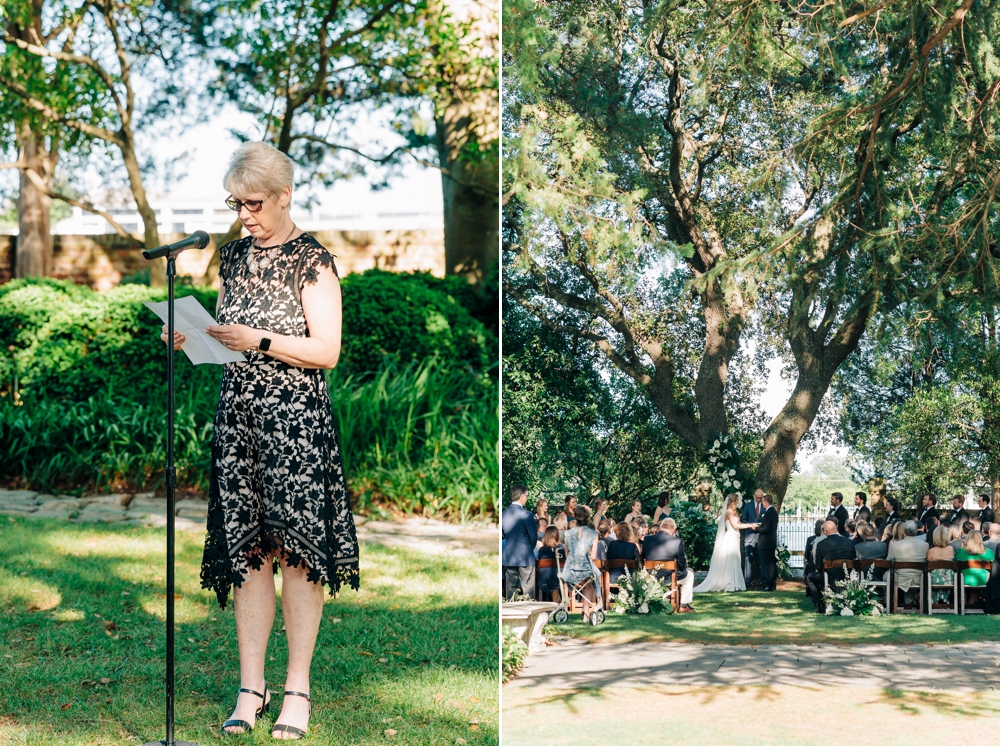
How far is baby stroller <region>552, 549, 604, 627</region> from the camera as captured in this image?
11.4 feet

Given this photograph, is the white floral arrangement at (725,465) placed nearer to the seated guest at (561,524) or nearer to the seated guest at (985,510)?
the seated guest at (561,524)

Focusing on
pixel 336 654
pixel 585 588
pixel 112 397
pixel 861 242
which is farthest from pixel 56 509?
pixel 861 242

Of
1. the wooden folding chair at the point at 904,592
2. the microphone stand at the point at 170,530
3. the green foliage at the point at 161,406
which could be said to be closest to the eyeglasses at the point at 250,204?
the microphone stand at the point at 170,530

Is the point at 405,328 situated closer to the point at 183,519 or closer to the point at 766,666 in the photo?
the point at 183,519

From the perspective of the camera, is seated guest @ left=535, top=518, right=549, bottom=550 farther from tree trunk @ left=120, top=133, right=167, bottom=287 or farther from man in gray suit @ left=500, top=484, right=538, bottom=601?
tree trunk @ left=120, top=133, right=167, bottom=287

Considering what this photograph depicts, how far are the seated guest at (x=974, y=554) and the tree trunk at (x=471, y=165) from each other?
6.73 meters

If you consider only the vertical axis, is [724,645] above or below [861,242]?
below

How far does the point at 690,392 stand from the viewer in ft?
11.3

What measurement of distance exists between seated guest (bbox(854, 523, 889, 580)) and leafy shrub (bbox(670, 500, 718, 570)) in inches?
18.2

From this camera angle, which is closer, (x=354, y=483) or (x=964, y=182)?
(x=964, y=182)

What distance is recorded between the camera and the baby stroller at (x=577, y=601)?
11.4ft

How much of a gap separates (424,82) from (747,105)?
21.5 feet

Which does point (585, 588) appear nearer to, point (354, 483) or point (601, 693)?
point (601, 693)

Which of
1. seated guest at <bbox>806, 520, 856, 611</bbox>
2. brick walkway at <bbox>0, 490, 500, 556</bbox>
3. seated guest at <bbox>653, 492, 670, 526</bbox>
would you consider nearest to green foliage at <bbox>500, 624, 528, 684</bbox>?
seated guest at <bbox>653, 492, 670, 526</bbox>
